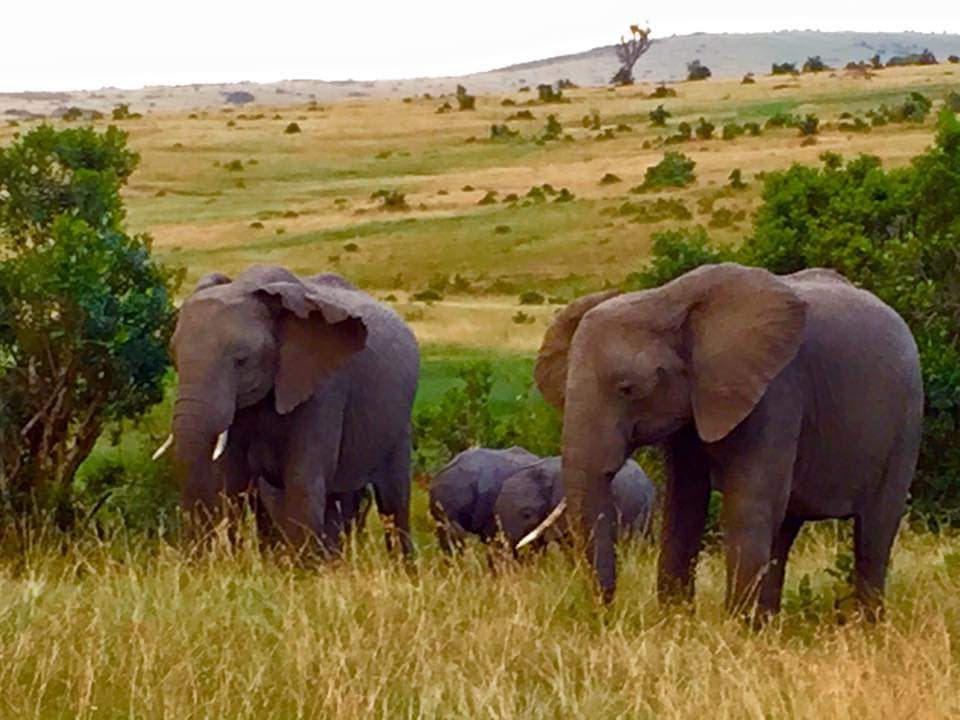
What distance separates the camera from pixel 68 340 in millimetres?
13383

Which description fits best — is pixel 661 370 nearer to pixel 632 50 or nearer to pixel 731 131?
pixel 731 131

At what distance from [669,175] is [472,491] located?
106ft

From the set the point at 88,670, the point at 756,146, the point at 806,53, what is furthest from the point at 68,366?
the point at 806,53

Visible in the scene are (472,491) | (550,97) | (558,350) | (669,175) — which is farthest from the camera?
(550,97)

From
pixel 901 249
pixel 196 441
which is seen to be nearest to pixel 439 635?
pixel 196 441

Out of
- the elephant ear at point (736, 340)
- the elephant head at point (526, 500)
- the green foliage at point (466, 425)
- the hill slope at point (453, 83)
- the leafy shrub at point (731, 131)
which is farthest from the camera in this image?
the hill slope at point (453, 83)

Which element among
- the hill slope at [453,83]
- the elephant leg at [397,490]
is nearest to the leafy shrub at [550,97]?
the hill slope at [453,83]

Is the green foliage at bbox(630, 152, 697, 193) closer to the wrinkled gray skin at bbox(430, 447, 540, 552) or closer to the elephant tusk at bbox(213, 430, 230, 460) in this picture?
the wrinkled gray skin at bbox(430, 447, 540, 552)

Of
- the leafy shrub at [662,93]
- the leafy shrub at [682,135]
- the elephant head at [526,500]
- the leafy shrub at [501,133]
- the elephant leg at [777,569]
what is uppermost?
the elephant leg at [777,569]

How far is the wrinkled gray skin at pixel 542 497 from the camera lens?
14234 mm

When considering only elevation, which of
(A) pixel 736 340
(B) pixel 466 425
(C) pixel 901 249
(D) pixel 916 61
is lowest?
(D) pixel 916 61

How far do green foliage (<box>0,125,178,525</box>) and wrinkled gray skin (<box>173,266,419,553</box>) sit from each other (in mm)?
1702

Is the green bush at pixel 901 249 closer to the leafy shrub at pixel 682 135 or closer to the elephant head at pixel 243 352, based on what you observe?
the elephant head at pixel 243 352

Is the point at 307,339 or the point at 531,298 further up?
the point at 307,339
